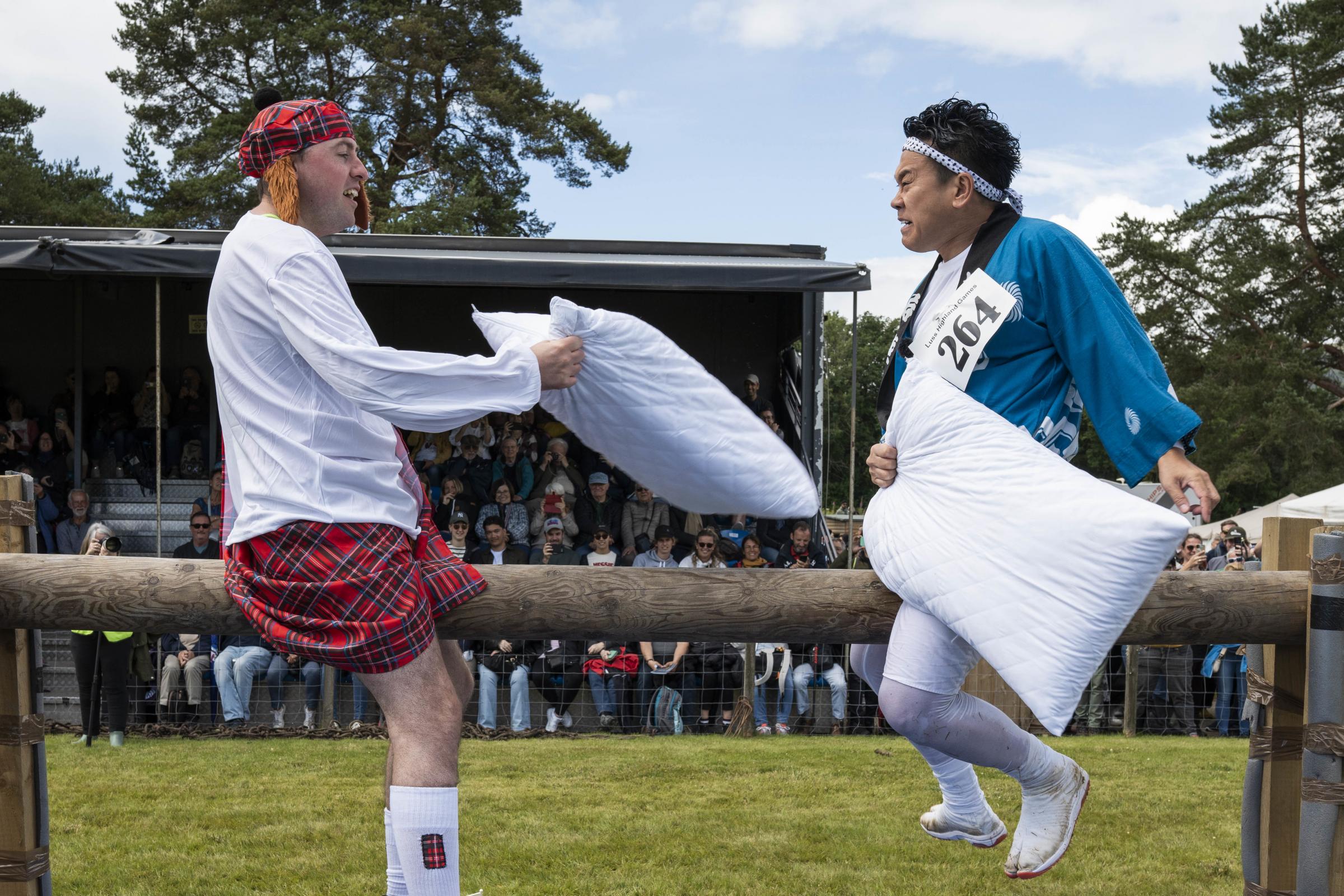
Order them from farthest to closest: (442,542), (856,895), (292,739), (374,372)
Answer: (292,739), (856,895), (442,542), (374,372)

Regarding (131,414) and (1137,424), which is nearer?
(1137,424)

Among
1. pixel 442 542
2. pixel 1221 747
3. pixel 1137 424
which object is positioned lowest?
pixel 1221 747

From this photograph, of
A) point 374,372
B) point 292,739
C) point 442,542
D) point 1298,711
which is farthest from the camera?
point 292,739

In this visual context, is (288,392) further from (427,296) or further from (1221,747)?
(427,296)

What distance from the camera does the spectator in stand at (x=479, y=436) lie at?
10.4 m

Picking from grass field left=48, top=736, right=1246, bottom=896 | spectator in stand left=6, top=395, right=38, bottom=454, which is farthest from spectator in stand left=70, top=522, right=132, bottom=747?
spectator in stand left=6, top=395, right=38, bottom=454

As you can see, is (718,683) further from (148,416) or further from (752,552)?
(148,416)

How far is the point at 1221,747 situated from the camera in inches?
309

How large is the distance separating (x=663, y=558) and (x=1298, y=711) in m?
5.61

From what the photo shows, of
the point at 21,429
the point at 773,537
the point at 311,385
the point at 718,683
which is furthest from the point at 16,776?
the point at 21,429

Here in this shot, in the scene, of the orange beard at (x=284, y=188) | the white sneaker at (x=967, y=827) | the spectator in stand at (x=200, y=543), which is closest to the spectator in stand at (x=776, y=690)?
the spectator in stand at (x=200, y=543)

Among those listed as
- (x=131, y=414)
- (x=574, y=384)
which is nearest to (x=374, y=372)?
(x=574, y=384)

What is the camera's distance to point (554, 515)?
30.7ft

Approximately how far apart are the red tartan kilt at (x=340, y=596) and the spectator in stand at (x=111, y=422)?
9.81m
